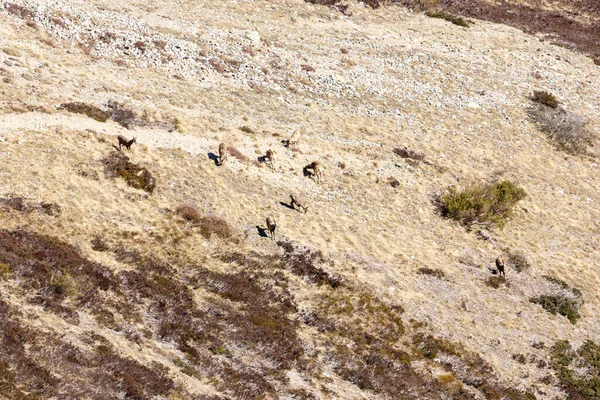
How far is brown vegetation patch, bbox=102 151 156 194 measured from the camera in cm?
2723

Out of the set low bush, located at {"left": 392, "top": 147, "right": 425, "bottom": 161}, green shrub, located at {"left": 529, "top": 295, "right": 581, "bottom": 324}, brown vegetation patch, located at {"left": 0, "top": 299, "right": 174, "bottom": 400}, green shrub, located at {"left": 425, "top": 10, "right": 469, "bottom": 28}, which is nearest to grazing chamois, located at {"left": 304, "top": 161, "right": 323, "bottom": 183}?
low bush, located at {"left": 392, "top": 147, "right": 425, "bottom": 161}

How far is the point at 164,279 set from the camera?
21672 mm

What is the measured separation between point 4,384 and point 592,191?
122 ft

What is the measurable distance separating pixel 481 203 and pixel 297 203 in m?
10.9

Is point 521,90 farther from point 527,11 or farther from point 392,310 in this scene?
point 392,310

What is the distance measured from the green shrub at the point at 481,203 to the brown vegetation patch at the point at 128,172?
1639 centimetres

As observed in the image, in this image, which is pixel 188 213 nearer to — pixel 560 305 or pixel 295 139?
pixel 295 139

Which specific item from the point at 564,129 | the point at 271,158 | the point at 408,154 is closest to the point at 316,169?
the point at 271,158

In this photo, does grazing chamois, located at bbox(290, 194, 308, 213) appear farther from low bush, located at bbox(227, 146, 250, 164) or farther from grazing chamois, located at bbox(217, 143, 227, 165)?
grazing chamois, located at bbox(217, 143, 227, 165)

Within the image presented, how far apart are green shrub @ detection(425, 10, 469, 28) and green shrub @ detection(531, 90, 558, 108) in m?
11.4

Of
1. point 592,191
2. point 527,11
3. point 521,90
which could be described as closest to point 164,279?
point 592,191

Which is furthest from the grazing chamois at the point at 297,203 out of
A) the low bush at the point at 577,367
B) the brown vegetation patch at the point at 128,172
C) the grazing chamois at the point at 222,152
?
the low bush at the point at 577,367

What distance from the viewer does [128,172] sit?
27562mm

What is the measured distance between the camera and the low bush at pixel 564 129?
141 ft
